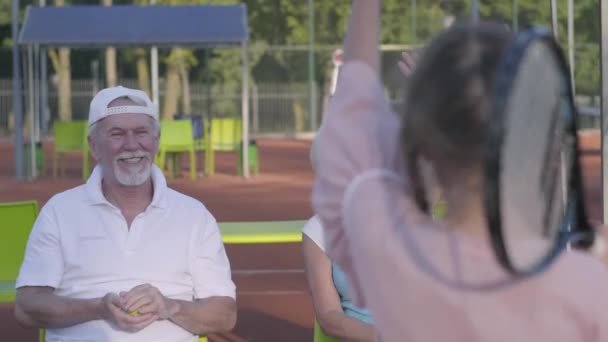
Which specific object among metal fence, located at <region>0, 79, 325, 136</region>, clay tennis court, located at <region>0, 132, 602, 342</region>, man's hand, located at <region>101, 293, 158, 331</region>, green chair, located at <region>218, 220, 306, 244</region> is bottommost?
clay tennis court, located at <region>0, 132, 602, 342</region>

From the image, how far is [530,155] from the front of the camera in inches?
65.6

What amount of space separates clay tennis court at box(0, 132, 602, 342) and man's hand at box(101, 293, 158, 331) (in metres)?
1.56

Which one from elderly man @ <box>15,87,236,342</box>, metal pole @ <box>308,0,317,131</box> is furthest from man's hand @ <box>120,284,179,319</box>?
metal pole @ <box>308,0,317,131</box>

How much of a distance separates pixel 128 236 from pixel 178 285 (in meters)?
0.25

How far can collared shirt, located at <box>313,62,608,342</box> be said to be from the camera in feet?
5.62

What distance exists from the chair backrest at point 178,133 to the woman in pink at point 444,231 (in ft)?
66.9

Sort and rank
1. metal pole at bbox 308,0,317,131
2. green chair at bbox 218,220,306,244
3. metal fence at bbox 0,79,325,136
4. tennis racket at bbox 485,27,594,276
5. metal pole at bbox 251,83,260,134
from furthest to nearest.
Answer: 1. metal pole at bbox 251,83,260,134
2. metal fence at bbox 0,79,325,136
3. metal pole at bbox 308,0,317,131
4. green chair at bbox 218,220,306,244
5. tennis racket at bbox 485,27,594,276

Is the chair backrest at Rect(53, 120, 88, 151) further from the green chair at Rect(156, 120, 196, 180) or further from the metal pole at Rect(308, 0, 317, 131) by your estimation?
the metal pole at Rect(308, 0, 317, 131)

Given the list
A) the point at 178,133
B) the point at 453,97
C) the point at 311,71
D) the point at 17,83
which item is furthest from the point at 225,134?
the point at 453,97

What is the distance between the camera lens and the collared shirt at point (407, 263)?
5.62 ft

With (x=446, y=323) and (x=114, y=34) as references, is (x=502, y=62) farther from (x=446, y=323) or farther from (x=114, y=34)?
(x=114, y=34)

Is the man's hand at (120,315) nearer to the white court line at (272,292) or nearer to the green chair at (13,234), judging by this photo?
the green chair at (13,234)

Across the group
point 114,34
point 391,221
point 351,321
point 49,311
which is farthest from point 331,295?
point 114,34

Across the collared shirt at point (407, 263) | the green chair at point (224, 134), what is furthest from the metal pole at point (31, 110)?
the collared shirt at point (407, 263)
